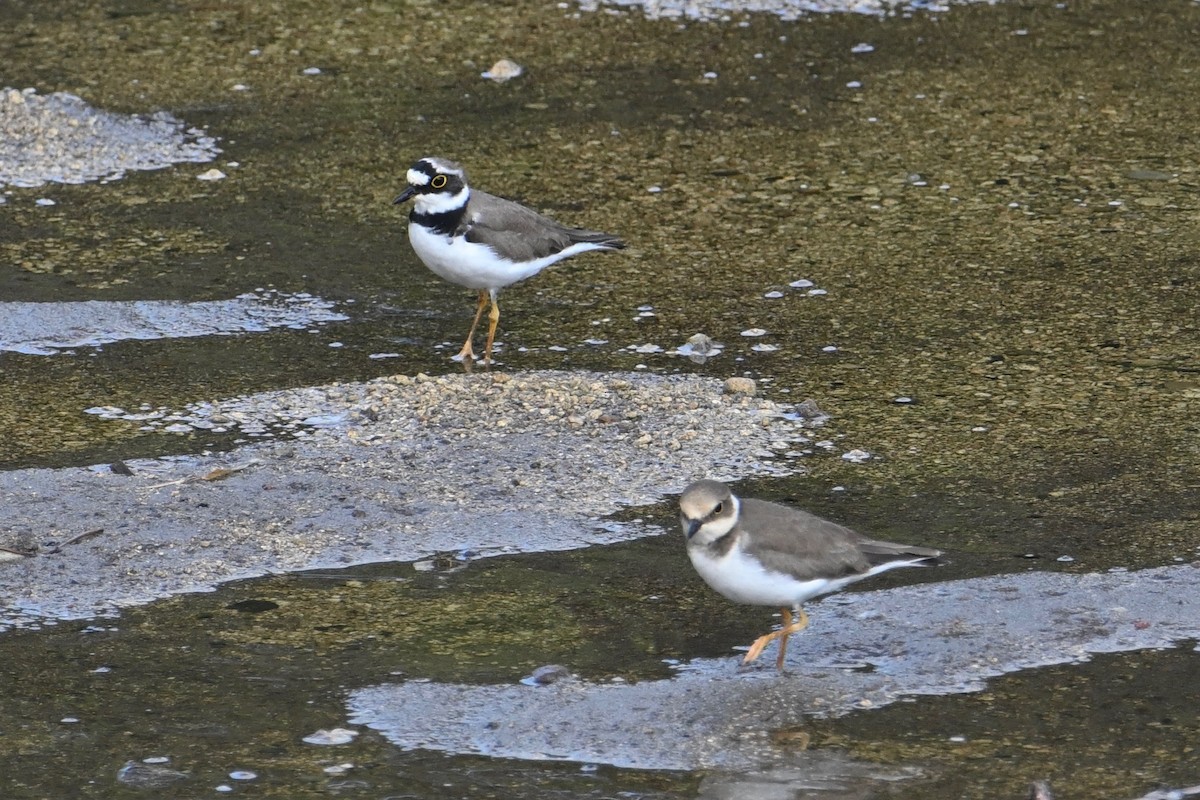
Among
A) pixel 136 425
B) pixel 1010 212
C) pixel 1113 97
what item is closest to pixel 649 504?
pixel 136 425

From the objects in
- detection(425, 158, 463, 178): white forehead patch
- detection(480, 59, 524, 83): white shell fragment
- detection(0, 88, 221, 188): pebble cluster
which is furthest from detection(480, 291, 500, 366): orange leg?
detection(480, 59, 524, 83): white shell fragment

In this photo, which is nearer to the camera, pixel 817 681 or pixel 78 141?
pixel 817 681

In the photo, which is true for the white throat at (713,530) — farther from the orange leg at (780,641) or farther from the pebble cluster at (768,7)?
the pebble cluster at (768,7)

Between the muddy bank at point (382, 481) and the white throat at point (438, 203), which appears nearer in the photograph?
the muddy bank at point (382, 481)

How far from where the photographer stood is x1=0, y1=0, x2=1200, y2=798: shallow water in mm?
4422

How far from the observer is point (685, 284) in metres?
7.72

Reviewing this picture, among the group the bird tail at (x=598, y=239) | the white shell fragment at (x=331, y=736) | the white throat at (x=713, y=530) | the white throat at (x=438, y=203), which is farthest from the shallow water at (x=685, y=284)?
the white throat at (x=438, y=203)

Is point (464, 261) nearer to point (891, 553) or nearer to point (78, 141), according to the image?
point (891, 553)

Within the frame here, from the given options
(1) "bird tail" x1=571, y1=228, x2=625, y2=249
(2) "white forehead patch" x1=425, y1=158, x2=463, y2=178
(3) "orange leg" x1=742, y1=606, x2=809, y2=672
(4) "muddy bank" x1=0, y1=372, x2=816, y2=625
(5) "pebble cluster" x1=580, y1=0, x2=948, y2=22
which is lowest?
(4) "muddy bank" x1=0, y1=372, x2=816, y2=625

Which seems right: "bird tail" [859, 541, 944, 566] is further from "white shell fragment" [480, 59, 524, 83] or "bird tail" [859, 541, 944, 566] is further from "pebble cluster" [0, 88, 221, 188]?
"white shell fragment" [480, 59, 524, 83]

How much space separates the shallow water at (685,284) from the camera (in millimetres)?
4422

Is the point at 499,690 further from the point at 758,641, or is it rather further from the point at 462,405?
the point at 462,405

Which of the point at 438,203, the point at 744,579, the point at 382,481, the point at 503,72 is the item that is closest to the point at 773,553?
the point at 744,579

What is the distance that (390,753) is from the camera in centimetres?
425
